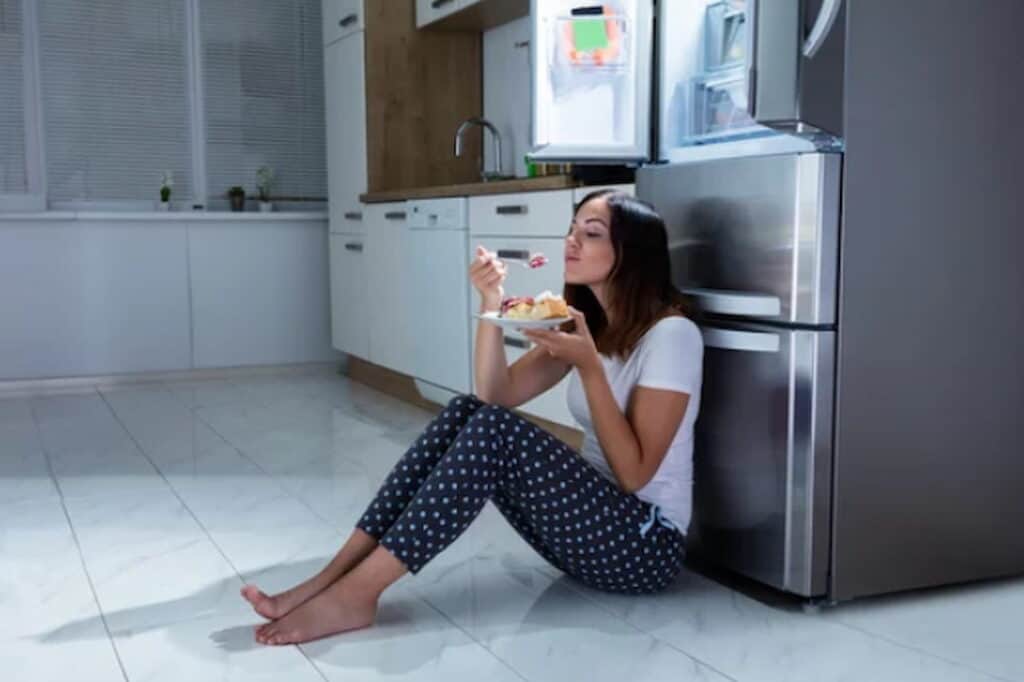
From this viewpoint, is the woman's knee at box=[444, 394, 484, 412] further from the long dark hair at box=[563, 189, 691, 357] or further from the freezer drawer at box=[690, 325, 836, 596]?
the freezer drawer at box=[690, 325, 836, 596]

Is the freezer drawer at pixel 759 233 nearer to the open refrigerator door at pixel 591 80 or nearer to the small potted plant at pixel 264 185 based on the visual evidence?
the open refrigerator door at pixel 591 80

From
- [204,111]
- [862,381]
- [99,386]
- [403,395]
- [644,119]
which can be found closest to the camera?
[862,381]

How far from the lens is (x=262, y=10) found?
5.42 m

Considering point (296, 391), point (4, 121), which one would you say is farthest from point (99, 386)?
point (4, 121)

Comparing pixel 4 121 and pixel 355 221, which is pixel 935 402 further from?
pixel 4 121

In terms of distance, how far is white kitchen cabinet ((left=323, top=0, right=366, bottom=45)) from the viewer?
15.0ft

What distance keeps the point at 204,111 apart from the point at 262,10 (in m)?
0.58

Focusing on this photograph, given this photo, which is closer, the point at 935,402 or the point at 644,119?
the point at 935,402

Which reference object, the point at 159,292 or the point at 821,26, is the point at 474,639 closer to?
the point at 821,26

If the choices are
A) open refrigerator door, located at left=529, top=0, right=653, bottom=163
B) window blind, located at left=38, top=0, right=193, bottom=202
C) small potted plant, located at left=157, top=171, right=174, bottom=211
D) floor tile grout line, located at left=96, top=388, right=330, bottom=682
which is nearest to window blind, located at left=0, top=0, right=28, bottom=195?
window blind, located at left=38, top=0, right=193, bottom=202

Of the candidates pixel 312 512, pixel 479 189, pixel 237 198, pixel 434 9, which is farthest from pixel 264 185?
pixel 312 512

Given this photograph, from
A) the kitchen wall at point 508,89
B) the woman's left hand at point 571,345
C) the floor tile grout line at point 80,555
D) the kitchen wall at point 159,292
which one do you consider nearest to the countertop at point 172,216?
the kitchen wall at point 159,292

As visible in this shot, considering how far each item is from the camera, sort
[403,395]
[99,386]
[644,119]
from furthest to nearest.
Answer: [99,386]
[403,395]
[644,119]

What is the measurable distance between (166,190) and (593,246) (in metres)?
3.72
